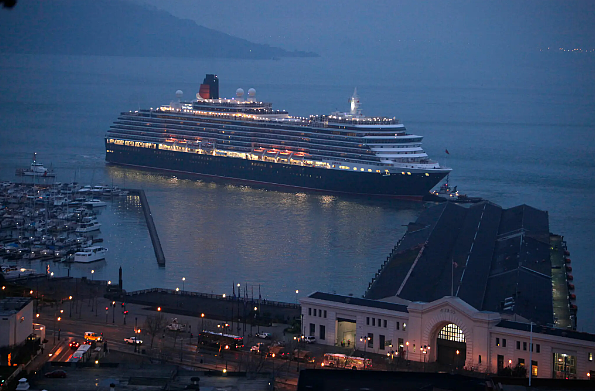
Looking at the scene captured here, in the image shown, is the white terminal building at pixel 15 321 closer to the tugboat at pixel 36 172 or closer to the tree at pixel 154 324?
the tree at pixel 154 324

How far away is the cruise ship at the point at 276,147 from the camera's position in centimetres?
4228

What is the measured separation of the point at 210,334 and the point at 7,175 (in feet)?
100

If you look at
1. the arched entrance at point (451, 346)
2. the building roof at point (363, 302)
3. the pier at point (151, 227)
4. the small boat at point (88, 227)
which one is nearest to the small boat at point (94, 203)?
the pier at point (151, 227)

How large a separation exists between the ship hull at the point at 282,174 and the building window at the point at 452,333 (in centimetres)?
2390

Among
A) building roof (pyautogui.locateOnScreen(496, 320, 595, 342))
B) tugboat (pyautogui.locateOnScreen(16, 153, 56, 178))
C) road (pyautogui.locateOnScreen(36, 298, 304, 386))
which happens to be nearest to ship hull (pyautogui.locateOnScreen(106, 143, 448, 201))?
tugboat (pyautogui.locateOnScreen(16, 153, 56, 178))

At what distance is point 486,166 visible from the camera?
5225 centimetres

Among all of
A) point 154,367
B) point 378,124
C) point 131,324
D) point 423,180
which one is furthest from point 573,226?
point 154,367

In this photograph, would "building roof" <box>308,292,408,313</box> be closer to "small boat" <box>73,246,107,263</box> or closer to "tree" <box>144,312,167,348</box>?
"tree" <box>144,312,167,348</box>

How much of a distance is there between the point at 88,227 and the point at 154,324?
14.3 metres

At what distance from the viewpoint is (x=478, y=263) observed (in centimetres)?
2364

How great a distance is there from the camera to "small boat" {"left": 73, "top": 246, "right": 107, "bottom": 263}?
28281 mm

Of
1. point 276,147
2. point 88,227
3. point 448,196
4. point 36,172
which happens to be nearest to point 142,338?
point 88,227

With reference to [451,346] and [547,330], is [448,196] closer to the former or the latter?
[451,346]

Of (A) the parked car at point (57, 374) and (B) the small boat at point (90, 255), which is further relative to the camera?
(B) the small boat at point (90, 255)
